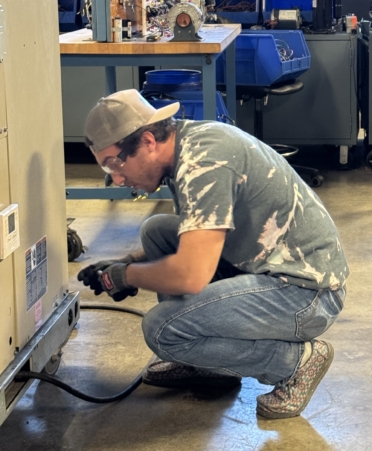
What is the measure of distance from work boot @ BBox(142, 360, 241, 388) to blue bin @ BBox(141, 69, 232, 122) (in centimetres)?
158

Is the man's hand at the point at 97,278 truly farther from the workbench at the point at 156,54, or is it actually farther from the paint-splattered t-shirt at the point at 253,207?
the workbench at the point at 156,54

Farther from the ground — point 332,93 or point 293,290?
point 332,93

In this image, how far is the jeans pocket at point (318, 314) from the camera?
1876 millimetres

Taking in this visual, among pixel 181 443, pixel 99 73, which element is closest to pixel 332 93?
pixel 99 73

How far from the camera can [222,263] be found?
201cm

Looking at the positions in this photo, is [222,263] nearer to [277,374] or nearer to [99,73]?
[277,374]

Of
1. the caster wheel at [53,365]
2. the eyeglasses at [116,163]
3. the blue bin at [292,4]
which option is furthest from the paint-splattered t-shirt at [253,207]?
the blue bin at [292,4]

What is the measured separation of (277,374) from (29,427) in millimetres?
638

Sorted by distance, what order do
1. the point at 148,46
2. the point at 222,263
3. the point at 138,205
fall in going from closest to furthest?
the point at 222,263, the point at 148,46, the point at 138,205

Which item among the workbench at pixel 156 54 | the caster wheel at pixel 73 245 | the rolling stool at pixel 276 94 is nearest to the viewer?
the workbench at pixel 156 54

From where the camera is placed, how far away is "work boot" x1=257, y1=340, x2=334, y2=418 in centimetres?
194

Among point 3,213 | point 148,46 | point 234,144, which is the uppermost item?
point 148,46

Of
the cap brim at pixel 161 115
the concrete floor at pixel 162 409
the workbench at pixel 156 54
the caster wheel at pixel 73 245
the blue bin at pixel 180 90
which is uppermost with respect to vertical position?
the workbench at pixel 156 54

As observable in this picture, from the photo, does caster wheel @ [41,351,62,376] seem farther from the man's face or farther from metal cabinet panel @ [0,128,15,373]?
the man's face
